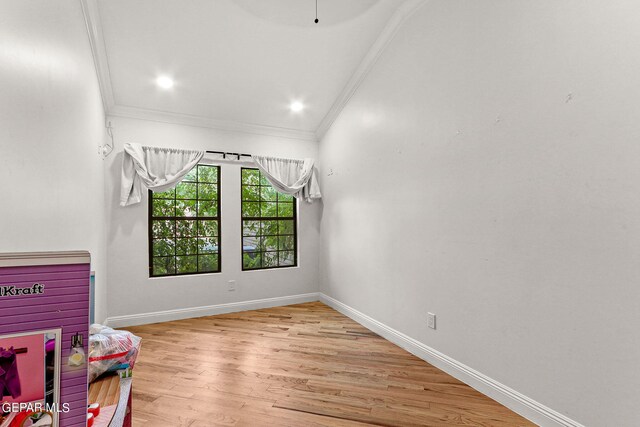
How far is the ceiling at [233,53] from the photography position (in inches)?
104

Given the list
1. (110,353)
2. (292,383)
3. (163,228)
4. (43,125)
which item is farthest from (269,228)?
(110,353)

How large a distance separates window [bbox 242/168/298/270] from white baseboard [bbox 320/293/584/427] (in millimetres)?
1746

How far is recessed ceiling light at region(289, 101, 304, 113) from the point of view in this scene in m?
3.96

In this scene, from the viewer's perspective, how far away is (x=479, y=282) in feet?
7.15

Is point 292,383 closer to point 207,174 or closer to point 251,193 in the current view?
point 251,193

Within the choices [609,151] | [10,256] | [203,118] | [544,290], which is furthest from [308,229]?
[10,256]

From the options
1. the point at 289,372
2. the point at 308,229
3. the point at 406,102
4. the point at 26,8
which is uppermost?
the point at 406,102

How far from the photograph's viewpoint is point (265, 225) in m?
4.46

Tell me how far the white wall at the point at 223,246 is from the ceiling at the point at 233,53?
0.24 meters

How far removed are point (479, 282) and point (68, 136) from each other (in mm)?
2745

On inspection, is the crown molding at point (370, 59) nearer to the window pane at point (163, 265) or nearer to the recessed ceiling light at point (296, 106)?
the recessed ceiling light at point (296, 106)

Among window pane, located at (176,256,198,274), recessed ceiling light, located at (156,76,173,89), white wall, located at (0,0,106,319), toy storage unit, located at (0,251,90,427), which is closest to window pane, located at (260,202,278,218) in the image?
window pane, located at (176,256,198,274)

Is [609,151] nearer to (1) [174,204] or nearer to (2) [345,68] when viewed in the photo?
(2) [345,68]

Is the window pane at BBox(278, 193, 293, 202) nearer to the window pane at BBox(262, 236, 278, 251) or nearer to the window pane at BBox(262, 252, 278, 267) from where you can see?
the window pane at BBox(262, 236, 278, 251)
